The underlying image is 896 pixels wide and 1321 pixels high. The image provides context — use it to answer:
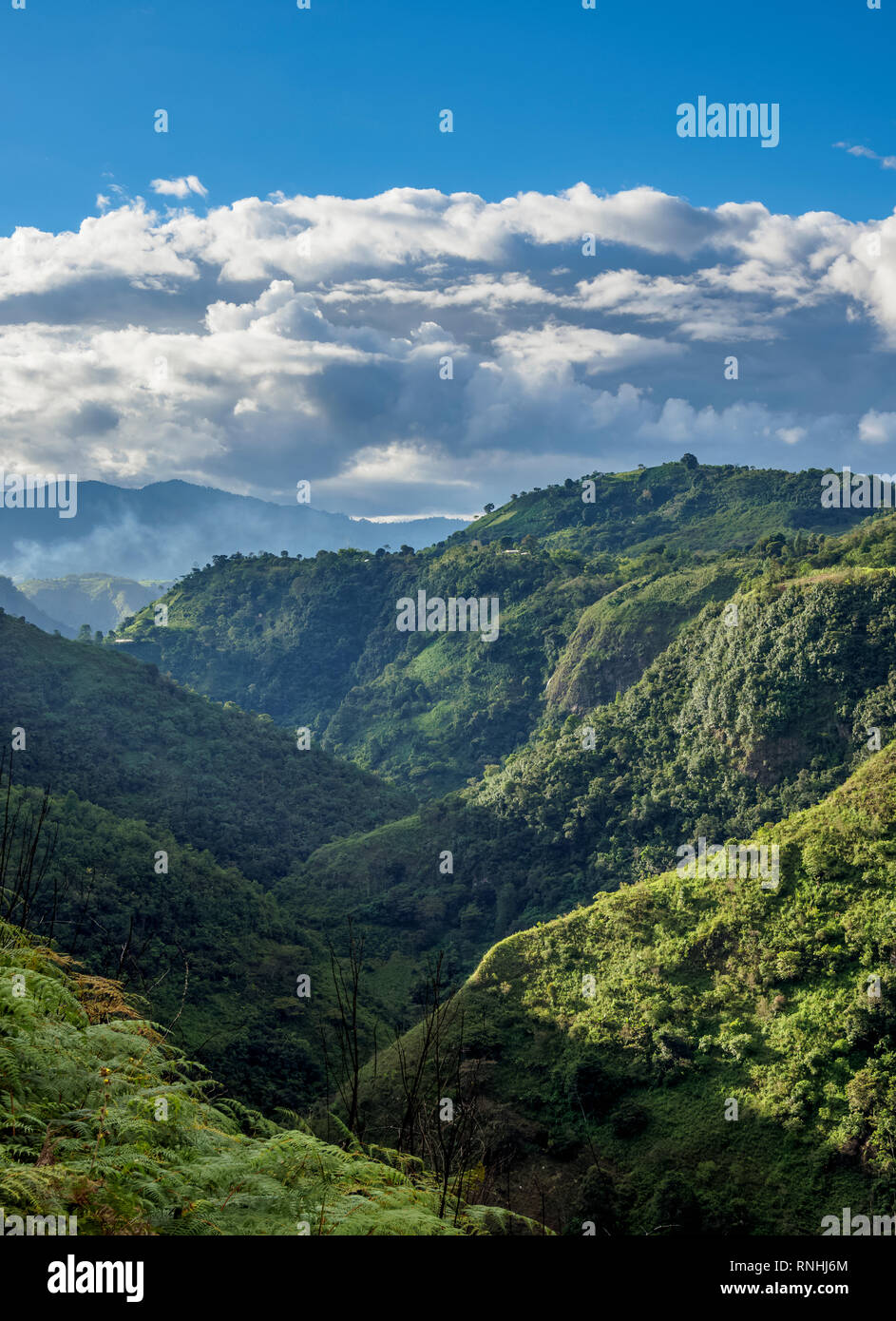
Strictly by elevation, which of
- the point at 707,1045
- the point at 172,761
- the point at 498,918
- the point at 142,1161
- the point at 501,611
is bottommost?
the point at 498,918

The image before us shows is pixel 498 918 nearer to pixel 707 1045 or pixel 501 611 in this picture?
pixel 707 1045

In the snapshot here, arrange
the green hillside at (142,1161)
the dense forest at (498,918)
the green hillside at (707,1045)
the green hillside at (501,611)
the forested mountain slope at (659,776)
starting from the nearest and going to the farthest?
1. the green hillside at (142,1161)
2. the dense forest at (498,918)
3. the green hillside at (707,1045)
4. the forested mountain slope at (659,776)
5. the green hillside at (501,611)

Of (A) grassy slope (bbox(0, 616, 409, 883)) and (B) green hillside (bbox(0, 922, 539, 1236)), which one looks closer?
(B) green hillside (bbox(0, 922, 539, 1236))

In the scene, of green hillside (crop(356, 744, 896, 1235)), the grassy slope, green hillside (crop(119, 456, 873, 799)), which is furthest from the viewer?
green hillside (crop(119, 456, 873, 799))

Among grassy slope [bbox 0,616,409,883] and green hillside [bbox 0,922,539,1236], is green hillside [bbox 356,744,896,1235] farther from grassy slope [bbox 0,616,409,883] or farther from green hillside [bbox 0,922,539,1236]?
grassy slope [bbox 0,616,409,883]

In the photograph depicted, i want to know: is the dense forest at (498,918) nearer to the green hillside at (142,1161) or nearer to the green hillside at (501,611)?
the green hillside at (142,1161)

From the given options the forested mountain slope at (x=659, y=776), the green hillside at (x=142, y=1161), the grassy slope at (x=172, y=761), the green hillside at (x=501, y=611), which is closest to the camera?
the green hillside at (x=142, y=1161)

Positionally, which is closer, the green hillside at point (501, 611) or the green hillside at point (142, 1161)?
the green hillside at point (142, 1161)

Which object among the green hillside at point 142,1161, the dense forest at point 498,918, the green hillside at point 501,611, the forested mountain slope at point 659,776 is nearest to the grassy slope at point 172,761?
the dense forest at point 498,918

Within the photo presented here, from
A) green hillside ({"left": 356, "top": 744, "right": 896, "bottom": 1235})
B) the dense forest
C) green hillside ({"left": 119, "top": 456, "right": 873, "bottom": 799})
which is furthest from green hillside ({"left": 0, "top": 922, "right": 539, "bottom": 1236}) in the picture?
green hillside ({"left": 119, "top": 456, "right": 873, "bottom": 799})

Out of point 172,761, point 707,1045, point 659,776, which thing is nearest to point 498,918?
point 659,776
